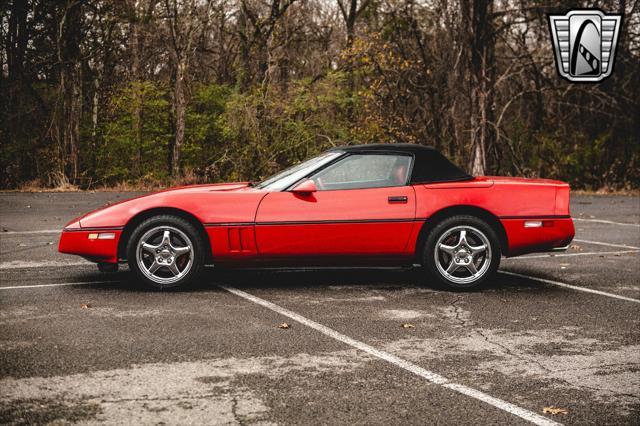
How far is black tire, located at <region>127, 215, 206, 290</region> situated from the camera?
7250 mm

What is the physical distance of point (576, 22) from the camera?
22.1m

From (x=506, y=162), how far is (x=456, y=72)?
125 inches

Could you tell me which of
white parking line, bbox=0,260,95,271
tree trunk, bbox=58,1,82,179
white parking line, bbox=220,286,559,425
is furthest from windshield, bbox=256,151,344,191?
tree trunk, bbox=58,1,82,179

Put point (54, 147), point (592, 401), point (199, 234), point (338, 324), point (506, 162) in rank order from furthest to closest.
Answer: point (506, 162), point (54, 147), point (199, 234), point (338, 324), point (592, 401)

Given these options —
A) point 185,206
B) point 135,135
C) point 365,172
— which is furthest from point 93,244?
point 135,135

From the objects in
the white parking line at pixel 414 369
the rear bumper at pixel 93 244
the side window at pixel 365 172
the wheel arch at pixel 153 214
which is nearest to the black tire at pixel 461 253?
the side window at pixel 365 172

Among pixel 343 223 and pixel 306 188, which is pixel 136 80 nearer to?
pixel 306 188

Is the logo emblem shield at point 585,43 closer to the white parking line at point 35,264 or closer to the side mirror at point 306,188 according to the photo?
the side mirror at point 306,188

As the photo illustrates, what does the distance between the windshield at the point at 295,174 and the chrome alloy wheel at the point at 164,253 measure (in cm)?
97

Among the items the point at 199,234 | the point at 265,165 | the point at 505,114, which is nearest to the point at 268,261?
the point at 199,234

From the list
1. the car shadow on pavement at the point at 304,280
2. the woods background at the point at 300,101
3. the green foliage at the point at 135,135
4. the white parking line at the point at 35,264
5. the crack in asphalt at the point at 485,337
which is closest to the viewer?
the crack in asphalt at the point at 485,337

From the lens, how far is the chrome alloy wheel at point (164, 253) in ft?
23.9

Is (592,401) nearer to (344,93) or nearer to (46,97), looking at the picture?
(344,93)

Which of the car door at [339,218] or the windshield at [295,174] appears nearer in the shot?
the car door at [339,218]
